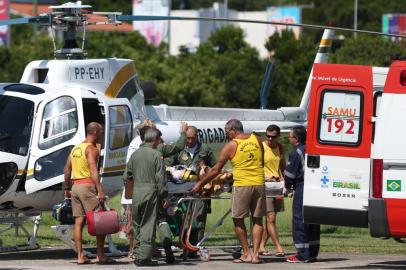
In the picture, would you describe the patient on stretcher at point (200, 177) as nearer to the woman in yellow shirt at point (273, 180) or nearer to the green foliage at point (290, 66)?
the woman in yellow shirt at point (273, 180)

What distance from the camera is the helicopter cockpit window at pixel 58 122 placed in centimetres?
1535

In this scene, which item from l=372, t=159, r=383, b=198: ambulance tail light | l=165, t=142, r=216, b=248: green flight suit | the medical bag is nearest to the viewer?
l=372, t=159, r=383, b=198: ambulance tail light

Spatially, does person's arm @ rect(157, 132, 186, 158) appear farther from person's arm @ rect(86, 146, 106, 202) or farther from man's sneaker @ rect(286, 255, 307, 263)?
man's sneaker @ rect(286, 255, 307, 263)

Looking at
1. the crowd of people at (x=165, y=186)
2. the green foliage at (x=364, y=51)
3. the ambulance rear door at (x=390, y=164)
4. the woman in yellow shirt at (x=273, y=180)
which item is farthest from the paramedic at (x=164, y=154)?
the green foliage at (x=364, y=51)

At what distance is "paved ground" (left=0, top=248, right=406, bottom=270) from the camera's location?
555 inches

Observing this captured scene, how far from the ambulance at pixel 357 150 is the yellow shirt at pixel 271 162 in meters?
1.97

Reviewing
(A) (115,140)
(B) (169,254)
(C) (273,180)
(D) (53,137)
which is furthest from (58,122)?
(C) (273,180)

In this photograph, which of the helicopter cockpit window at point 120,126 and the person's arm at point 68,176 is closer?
the person's arm at point 68,176

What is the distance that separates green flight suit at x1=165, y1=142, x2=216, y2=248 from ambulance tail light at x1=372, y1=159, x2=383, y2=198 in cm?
270

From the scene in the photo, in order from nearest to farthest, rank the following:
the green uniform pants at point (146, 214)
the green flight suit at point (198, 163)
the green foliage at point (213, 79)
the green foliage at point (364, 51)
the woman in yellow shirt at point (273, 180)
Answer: the green uniform pants at point (146, 214) → the green flight suit at point (198, 163) → the woman in yellow shirt at point (273, 180) → the green foliage at point (364, 51) → the green foliage at point (213, 79)

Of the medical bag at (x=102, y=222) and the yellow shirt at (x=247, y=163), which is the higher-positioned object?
the yellow shirt at (x=247, y=163)

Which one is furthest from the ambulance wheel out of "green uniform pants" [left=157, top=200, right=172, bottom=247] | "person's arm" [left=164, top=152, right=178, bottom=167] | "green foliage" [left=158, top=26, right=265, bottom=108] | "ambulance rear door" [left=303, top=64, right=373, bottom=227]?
"green foliage" [left=158, top=26, right=265, bottom=108]

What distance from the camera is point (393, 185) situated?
42.2ft

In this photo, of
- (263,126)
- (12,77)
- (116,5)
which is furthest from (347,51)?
(116,5)
